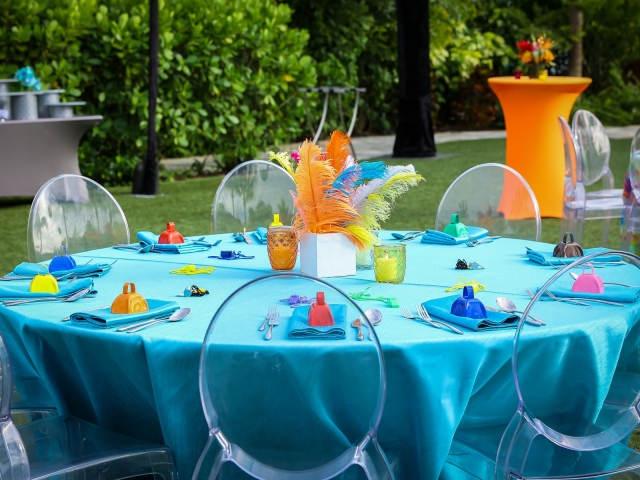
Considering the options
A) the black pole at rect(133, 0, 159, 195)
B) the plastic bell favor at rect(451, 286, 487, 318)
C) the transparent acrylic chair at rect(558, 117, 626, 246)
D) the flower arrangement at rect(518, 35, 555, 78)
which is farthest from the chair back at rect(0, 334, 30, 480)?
the black pole at rect(133, 0, 159, 195)

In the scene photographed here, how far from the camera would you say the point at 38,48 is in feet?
26.4

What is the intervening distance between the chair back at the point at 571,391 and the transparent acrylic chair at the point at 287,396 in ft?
1.15

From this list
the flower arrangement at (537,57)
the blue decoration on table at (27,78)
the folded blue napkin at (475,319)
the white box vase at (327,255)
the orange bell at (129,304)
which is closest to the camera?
the folded blue napkin at (475,319)

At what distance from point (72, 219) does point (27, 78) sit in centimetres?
465

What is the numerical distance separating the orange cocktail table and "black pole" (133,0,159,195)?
10.1 feet

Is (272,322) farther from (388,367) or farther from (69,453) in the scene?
(69,453)

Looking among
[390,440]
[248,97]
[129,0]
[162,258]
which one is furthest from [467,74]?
[390,440]

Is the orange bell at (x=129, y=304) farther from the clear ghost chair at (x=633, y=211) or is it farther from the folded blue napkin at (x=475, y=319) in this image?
the clear ghost chair at (x=633, y=211)

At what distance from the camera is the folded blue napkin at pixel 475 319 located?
2021 millimetres

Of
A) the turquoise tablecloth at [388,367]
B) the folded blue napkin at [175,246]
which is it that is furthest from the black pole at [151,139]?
the turquoise tablecloth at [388,367]

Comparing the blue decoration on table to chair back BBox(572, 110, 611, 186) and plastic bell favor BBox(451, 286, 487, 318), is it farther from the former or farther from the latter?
plastic bell favor BBox(451, 286, 487, 318)

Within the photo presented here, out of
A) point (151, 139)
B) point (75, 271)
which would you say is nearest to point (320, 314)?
point (75, 271)

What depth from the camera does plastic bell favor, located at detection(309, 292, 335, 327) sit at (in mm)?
1861

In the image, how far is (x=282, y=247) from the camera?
2598mm
